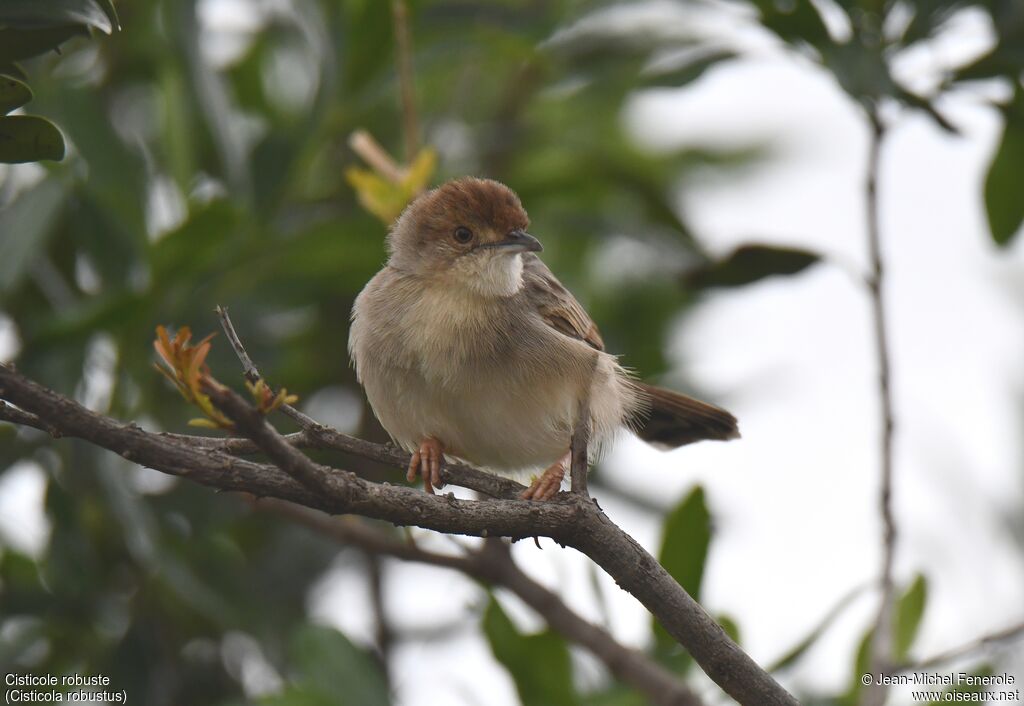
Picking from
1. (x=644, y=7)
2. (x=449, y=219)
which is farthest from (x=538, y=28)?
(x=449, y=219)

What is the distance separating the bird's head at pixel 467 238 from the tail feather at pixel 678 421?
2.26 feet

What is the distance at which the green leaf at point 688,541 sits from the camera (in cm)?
340

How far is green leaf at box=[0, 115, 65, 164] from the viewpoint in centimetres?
196

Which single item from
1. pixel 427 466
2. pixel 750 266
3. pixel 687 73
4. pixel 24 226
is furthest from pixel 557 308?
pixel 24 226

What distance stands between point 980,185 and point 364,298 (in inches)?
82.2

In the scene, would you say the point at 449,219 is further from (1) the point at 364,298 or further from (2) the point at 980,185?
(2) the point at 980,185

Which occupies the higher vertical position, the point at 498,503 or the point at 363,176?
the point at 498,503

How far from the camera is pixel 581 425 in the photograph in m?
2.53

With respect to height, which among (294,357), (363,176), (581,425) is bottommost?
(294,357)

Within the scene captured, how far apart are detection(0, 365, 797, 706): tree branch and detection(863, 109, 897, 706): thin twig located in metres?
0.82

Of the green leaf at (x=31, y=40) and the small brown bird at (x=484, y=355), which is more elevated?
the green leaf at (x=31, y=40)

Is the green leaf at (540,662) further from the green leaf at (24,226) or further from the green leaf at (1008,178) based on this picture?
the green leaf at (1008,178)

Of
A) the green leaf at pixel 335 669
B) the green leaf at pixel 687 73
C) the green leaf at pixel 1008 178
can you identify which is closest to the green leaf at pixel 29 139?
the green leaf at pixel 335 669

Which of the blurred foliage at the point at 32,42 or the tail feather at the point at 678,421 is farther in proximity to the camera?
the tail feather at the point at 678,421
